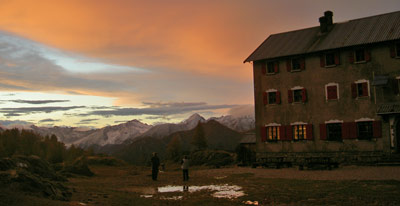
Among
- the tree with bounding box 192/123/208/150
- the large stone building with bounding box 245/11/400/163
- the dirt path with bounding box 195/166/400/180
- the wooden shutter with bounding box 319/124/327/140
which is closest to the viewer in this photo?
the dirt path with bounding box 195/166/400/180

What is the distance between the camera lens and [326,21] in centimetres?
3256

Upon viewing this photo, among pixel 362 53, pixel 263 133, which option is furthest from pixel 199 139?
pixel 362 53

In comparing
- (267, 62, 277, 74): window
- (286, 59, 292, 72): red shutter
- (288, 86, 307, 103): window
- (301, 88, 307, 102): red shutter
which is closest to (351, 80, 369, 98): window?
(301, 88, 307, 102): red shutter

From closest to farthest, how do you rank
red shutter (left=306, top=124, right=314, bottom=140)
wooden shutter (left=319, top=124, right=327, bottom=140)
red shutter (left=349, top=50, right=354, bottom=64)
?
red shutter (left=349, top=50, right=354, bottom=64) < wooden shutter (left=319, top=124, right=327, bottom=140) < red shutter (left=306, top=124, right=314, bottom=140)

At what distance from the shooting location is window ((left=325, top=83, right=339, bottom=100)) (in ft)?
94.9

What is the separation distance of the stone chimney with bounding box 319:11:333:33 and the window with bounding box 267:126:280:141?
403 inches

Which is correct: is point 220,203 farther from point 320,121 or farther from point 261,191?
point 320,121

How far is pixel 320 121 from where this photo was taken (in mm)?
29594

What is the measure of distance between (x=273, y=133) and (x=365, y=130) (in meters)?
7.83

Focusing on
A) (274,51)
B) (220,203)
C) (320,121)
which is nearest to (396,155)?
(320,121)

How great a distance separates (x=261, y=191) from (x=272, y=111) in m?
18.6

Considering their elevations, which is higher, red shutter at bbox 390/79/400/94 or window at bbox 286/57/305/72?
window at bbox 286/57/305/72

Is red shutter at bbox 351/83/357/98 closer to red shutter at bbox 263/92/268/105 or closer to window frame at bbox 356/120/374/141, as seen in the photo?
window frame at bbox 356/120/374/141

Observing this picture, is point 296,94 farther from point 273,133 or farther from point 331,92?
point 273,133
